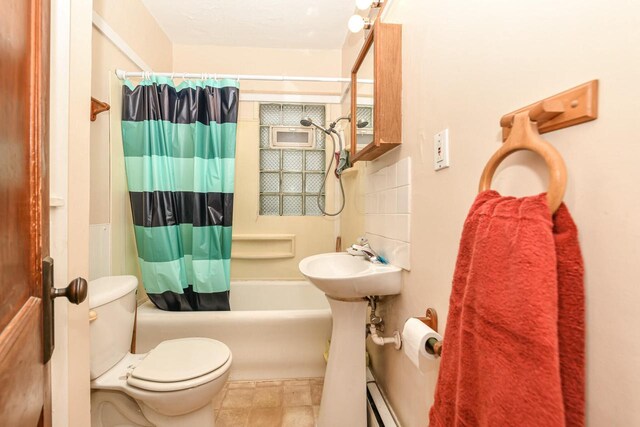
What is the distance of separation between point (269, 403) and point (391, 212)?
1274 mm

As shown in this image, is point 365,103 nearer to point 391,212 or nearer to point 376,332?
point 391,212

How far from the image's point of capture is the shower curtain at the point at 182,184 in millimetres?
1780

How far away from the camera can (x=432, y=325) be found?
897 millimetres

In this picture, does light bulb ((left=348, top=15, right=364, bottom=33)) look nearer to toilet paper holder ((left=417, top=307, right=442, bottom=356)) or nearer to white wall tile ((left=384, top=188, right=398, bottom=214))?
white wall tile ((left=384, top=188, right=398, bottom=214))

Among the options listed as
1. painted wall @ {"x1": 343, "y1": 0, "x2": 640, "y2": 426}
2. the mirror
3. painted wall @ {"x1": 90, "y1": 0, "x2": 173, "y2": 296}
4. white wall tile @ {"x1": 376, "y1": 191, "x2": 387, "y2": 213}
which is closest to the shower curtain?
painted wall @ {"x1": 90, "y1": 0, "x2": 173, "y2": 296}

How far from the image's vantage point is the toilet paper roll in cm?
81

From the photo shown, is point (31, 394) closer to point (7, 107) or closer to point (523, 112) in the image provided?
point (7, 107)

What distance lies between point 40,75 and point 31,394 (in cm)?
49

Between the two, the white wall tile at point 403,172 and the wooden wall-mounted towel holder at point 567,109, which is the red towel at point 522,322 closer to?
the wooden wall-mounted towel holder at point 567,109

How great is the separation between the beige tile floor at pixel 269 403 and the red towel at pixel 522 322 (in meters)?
1.29

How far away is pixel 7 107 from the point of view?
0.36 meters

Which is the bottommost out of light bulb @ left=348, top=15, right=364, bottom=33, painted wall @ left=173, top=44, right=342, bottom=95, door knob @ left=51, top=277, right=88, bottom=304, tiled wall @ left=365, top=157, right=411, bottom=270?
door knob @ left=51, top=277, right=88, bottom=304

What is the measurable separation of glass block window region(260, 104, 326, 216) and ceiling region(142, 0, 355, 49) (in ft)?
1.71

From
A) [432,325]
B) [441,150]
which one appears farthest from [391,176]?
[432,325]
